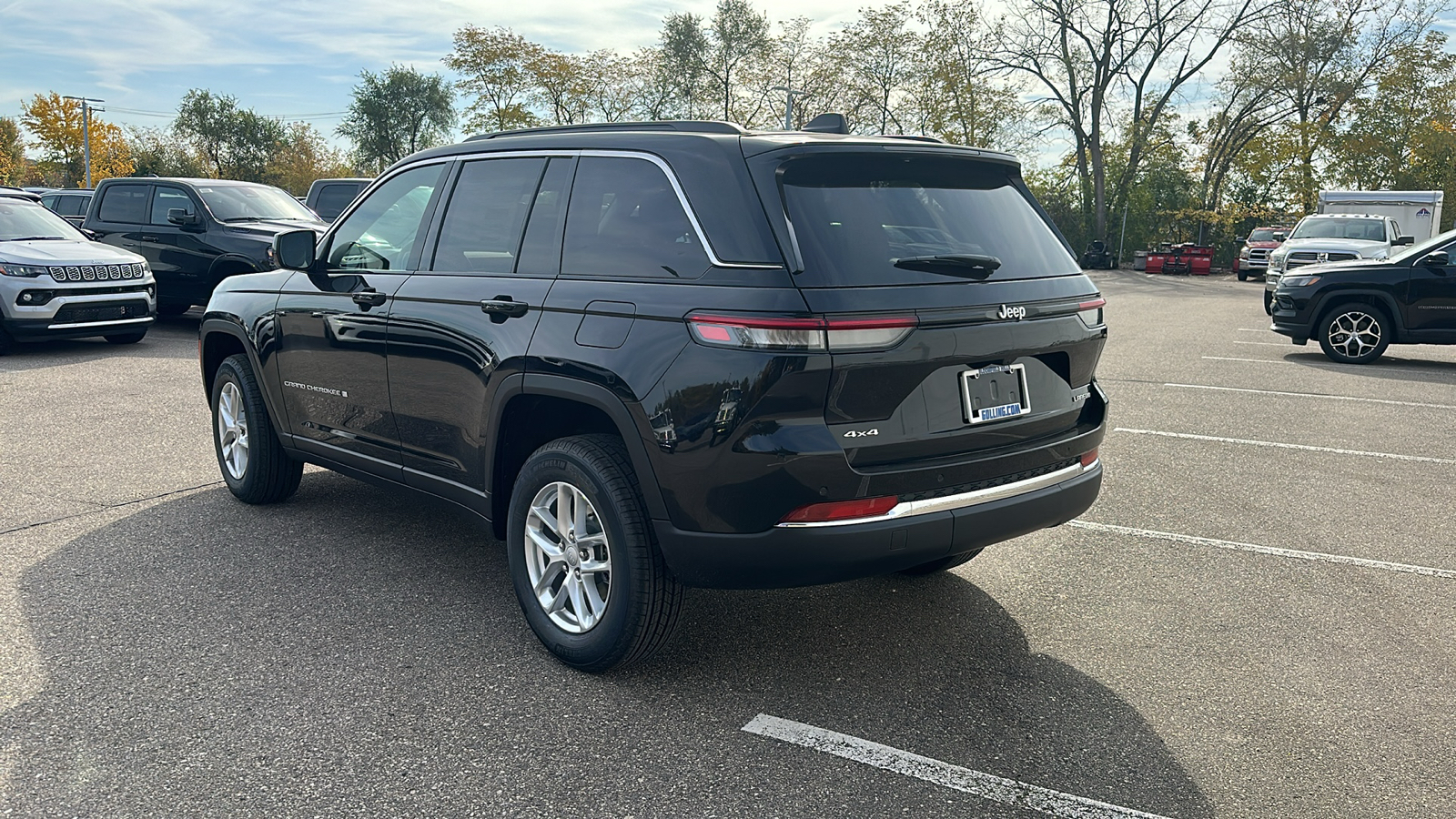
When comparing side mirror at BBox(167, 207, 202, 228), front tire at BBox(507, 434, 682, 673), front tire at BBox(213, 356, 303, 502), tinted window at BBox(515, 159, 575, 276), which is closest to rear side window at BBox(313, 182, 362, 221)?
side mirror at BBox(167, 207, 202, 228)

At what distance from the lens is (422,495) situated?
4625 mm

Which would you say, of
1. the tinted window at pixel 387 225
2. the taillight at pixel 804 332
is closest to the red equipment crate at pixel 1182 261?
the tinted window at pixel 387 225

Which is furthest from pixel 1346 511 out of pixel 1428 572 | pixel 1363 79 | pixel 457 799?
pixel 1363 79

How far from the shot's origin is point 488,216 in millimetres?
4301

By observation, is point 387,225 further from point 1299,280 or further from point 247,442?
point 1299,280

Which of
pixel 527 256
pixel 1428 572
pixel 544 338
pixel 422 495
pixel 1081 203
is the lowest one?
pixel 1428 572

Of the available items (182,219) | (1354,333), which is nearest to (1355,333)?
(1354,333)

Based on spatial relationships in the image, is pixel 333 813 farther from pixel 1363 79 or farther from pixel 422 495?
pixel 1363 79

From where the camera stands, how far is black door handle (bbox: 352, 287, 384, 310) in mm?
4621

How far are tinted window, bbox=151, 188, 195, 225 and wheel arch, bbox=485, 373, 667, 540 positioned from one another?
463 inches

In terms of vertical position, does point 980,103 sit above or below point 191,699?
above

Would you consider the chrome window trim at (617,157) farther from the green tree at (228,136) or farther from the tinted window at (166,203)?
the green tree at (228,136)

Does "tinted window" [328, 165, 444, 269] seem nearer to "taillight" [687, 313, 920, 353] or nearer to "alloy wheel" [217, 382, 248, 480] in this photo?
"alloy wheel" [217, 382, 248, 480]

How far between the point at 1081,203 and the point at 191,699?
52.3m
